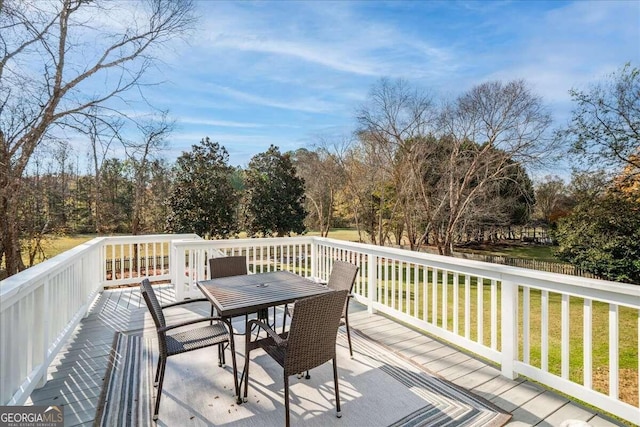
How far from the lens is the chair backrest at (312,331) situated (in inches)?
78.3

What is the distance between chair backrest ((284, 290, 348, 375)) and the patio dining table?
0.50m

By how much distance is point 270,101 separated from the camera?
1180 centimetres

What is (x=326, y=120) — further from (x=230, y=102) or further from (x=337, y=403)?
(x=337, y=403)

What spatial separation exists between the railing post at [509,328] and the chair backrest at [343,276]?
1327 millimetres

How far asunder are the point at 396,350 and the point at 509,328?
1.12 m

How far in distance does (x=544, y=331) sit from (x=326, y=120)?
1540 cm

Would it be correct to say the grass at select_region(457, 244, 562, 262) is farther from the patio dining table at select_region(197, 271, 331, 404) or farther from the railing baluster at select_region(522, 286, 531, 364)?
the patio dining table at select_region(197, 271, 331, 404)

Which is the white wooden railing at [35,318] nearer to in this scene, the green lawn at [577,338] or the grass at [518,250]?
the green lawn at [577,338]

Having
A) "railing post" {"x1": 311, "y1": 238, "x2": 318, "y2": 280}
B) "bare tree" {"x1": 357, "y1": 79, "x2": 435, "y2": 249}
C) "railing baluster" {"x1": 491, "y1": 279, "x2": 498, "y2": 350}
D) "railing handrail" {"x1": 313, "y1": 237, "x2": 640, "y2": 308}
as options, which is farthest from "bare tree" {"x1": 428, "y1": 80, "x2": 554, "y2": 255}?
"railing baluster" {"x1": 491, "y1": 279, "x2": 498, "y2": 350}

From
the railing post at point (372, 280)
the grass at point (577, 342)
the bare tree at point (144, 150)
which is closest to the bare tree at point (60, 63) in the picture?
the bare tree at point (144, 150)

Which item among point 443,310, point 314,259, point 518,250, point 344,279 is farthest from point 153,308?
point 518,250

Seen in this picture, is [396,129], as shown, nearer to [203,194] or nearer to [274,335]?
[203,194]

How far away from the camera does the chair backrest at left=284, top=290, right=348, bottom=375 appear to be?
6.52ft

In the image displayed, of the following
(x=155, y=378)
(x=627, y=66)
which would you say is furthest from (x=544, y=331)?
(x=627, y=66)
